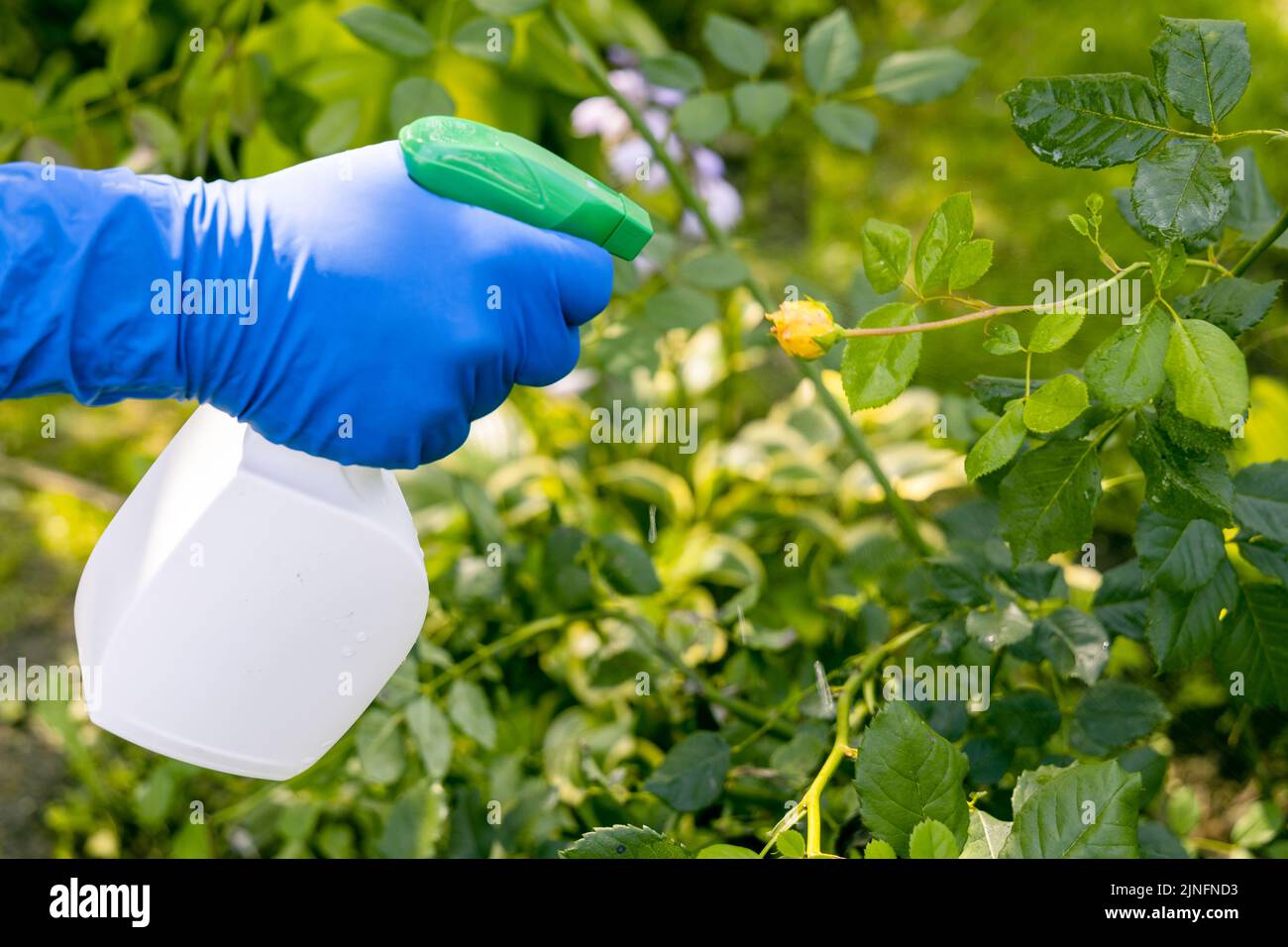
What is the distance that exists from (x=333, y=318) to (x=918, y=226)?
1.33 m

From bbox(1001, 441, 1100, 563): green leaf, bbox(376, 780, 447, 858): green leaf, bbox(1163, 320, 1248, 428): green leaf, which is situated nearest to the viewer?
bbox(1163, 320, 1248, 428): green leaf

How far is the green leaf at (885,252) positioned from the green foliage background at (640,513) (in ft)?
0.53

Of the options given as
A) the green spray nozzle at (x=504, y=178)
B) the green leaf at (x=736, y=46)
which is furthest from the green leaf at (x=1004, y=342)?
the green leaf at (x=736, y=46)

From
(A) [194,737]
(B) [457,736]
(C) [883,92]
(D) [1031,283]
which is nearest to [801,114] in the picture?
(D) [1031,283]

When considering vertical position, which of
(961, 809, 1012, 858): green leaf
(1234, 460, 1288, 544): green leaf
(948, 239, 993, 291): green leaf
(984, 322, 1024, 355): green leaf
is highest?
(948, 239, 993, 291): green leaf

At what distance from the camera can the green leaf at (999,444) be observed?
0.65 m

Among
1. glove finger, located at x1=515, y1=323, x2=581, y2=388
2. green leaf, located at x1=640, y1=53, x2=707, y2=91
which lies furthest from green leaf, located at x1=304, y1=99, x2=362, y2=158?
glove finger, located at x1=515, y1=323, x2=581, y2=388

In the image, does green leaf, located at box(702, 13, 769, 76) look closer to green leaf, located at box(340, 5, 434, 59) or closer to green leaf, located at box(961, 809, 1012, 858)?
green leaf, located at box(340, 5, 434, 59)

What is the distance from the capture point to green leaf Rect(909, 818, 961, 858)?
0.60m

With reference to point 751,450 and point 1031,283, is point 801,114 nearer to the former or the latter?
point 1031,283

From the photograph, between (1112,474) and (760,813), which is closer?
(760,813)

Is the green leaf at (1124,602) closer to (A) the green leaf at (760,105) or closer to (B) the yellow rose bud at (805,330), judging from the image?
(B) the yellow rose bud at (805,330)

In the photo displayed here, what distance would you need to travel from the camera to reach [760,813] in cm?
97

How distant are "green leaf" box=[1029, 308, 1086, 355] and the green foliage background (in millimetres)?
209
